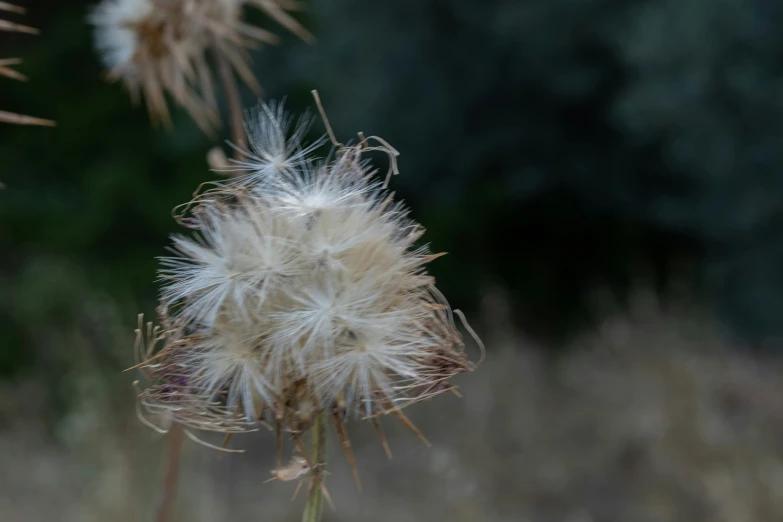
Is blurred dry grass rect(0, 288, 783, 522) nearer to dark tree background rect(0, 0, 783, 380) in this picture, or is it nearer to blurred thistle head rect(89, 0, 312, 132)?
dark tree background rect(0, 0, 783, 380)

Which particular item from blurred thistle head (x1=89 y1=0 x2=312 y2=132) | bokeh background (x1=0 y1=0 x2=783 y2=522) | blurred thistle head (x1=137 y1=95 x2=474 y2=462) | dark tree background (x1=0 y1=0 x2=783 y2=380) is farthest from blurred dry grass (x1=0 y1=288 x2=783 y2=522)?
blurred thistle head (x1=137 y1=95 x2=474 y2=462)

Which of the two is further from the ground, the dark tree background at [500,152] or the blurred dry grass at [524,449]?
the dark tree background at [500,152]

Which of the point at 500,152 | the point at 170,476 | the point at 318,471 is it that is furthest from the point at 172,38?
the point at 500,152

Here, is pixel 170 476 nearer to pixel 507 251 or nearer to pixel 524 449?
pixel 524 449

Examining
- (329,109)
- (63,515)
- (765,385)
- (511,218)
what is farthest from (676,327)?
Result: (63,515)

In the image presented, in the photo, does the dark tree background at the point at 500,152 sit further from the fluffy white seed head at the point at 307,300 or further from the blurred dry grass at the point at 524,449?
the fluffy white seed head at the point at 307,300

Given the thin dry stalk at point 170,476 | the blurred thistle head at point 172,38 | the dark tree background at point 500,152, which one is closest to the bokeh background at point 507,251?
the dark tree background at point 500,152

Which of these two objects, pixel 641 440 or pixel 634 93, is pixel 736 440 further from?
pixel 634 93

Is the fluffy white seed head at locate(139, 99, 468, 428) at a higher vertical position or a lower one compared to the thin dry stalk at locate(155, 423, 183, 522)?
higher
